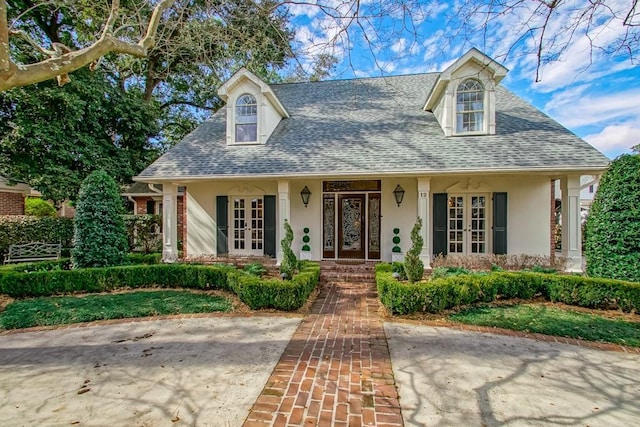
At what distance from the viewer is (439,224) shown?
9.60 metres

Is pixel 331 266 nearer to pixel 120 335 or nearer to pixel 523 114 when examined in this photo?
pixel 120 335

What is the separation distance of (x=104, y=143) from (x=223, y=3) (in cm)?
1076

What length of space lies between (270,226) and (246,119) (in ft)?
12.7

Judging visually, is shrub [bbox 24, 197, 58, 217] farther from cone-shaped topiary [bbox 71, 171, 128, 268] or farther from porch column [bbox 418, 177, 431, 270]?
porch column [bbox 418, 177, 431, 270]

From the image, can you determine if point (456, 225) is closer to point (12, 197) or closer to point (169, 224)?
point (169, 224)

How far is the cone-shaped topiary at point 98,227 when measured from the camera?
27.3 feet

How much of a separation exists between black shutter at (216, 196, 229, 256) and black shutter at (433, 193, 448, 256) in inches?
270

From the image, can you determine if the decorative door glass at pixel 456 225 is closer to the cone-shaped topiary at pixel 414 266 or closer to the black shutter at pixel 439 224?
the black shutter at pixel 439 224

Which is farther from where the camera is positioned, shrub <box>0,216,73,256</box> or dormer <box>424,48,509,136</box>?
shrub <box>0,216,73,256</box>

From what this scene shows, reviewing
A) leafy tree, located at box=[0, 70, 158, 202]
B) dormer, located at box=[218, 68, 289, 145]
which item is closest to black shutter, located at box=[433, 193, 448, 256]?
dormer, located at box=[218, 68, 289, 145]

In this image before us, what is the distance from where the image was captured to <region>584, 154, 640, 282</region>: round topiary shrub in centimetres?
612

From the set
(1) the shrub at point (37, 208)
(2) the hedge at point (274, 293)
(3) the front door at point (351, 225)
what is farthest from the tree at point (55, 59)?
(1) the shrub at point (37, 208)

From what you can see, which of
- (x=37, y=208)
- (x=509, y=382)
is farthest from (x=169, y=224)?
(x=37, y=208)

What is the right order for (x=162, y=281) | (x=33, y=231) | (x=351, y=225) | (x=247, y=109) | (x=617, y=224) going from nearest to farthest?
1. (x=617, y=224)
2. (x=162, y=281)
3. (x=351, y=225)
4. (x=247, y=109)
5. (x=33, y=231)
